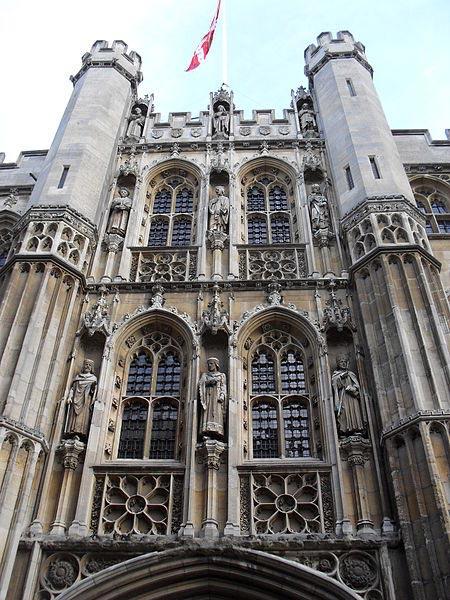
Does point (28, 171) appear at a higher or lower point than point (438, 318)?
higher

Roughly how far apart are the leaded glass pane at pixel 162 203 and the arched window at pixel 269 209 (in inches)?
91.3

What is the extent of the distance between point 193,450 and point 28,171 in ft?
43.2

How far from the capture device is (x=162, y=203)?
66.3ft

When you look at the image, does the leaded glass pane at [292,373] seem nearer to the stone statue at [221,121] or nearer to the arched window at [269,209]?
the arched window at [269,209]

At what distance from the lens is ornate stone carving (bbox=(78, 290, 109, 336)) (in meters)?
15.4

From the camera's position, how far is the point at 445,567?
1038 centimetres

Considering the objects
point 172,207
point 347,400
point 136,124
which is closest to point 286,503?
point 347,400

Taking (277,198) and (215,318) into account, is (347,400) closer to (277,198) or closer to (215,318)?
(215,318)

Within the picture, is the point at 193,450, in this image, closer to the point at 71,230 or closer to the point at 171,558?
the point at 171,558

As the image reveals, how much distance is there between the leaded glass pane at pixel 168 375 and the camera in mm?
15005

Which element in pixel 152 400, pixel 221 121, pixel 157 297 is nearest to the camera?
pixel 152 400

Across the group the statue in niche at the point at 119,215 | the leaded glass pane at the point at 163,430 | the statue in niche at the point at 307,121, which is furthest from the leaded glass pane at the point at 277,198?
the leaded glass pane at the point at 163,430

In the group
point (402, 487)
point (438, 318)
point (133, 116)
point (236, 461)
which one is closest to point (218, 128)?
point (133, 116)

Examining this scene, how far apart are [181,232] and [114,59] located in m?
8.51
